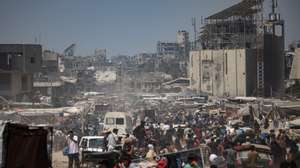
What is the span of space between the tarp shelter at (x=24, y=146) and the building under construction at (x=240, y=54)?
38702 millimetres

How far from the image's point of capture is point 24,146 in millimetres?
8891

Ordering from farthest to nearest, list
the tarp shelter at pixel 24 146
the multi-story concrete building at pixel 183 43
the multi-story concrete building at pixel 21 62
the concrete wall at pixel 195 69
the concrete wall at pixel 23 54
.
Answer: the multi-story concrete building at pixel 183 43
the concrete wall at pixel 195 69
the concrete wall at pixel 23 54
the multi-story concrete building at pixel 21 62
the tarp shelter at pixel 24 146

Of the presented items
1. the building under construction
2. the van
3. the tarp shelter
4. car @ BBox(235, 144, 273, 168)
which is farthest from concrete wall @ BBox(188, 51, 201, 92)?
the tarp shelter

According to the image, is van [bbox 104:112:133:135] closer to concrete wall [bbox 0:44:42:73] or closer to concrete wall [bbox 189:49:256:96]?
concrete wall [bbox 0:44:42:73]

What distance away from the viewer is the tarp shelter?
27.4 feet

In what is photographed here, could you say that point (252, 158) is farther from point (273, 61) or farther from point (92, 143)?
point (273, 61)

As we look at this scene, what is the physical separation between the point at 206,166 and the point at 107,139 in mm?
3729

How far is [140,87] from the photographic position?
246ft

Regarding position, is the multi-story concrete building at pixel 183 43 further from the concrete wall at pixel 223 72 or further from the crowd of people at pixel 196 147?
the crowd of people at pixel 196 147

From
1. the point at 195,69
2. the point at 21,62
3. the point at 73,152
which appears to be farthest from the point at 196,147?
the point at 195,69

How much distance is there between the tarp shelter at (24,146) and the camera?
8.36m

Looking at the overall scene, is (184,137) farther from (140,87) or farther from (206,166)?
(140,87)

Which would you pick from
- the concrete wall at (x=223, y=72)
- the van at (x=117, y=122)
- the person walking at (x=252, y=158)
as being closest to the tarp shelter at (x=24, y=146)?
the person walking at (x=252, y=158)

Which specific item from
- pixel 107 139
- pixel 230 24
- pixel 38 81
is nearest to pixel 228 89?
pixel 230 24
